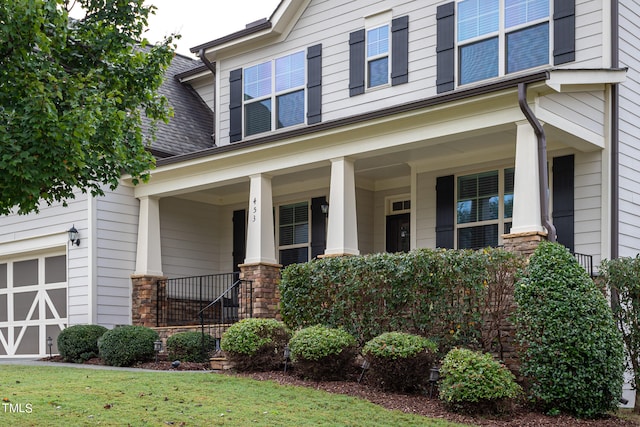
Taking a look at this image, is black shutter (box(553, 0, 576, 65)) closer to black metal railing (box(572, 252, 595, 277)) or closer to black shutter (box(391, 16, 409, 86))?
black shutter (box(391, 16, 409, 86))

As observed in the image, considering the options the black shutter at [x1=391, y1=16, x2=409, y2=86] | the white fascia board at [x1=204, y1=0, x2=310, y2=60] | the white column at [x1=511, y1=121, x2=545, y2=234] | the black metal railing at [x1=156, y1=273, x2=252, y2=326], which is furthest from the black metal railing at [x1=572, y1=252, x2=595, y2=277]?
the white fascia board at [x1=204, y1=0, x2=310, y2=60]

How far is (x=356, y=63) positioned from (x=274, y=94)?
2290mm

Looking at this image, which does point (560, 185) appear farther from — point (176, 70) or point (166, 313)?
point (176, 70)

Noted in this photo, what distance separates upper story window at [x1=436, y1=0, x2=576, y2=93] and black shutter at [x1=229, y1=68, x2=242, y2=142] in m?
5.15

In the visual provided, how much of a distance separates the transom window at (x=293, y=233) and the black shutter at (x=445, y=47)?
4350mm

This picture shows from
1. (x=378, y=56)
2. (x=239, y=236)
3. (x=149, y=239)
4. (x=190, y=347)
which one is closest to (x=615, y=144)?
(x=378, y=56)

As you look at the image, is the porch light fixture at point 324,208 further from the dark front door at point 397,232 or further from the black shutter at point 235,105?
the black shutter at point 235,105

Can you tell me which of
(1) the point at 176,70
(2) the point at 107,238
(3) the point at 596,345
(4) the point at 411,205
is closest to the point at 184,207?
(2) the point at 107,238

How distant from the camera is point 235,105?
18.7 meters

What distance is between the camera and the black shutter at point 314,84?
17125mm

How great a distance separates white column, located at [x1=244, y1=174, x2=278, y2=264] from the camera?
51.1 ft

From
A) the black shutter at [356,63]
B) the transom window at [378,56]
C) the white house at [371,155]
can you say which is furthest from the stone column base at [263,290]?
the transom window at [378,56]

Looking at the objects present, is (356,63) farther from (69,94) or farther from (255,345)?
(69,94)

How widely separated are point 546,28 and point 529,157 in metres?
3.12
